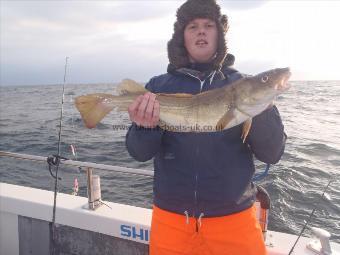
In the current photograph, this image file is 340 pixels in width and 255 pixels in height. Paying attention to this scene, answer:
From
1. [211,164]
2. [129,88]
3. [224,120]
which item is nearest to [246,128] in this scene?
[224,120]

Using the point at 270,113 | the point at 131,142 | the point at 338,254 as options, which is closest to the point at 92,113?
the point at 131,142

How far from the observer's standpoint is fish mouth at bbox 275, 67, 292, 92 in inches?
117

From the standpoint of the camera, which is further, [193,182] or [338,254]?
[338,254]

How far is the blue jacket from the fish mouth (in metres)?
0.19

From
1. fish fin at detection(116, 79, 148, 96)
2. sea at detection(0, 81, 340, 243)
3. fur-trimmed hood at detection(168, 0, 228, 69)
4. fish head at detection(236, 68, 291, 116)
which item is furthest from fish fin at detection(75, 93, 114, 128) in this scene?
sea at detection(0, 81, 340, 243)

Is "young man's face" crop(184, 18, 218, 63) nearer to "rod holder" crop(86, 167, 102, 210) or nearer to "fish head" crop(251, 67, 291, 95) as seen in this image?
"fish head" crop(251, 67, 291, 95)

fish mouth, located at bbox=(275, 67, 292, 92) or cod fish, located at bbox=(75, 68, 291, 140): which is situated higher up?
fish mouth, located at bbox=(275, 67, 292, 92)

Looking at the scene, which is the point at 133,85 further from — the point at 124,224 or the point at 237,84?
the point at 124,224

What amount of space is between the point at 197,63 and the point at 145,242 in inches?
94.3

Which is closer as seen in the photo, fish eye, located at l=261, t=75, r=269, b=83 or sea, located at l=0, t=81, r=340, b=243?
fish eye, located at l=261, t=75, r=269, b=83

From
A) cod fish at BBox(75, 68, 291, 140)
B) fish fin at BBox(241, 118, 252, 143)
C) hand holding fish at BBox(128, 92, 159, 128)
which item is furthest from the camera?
hand holding fish at BBox(128, 92, 159, 128)

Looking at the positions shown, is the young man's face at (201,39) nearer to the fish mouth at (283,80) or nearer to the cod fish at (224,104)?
the cod fish at (224,104)

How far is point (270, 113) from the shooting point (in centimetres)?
299

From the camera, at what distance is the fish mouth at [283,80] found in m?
2.97
